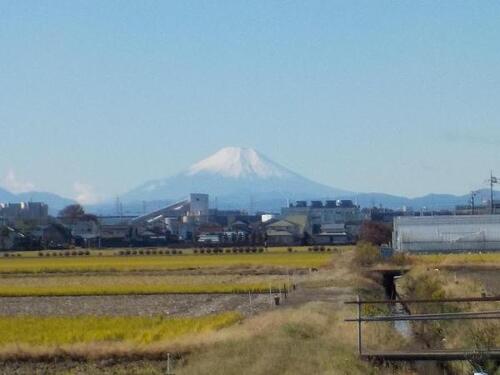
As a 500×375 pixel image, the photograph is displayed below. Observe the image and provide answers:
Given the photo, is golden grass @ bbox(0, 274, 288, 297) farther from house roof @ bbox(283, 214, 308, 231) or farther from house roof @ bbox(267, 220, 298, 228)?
house roof @ bbox(283, 214, 308, 231)

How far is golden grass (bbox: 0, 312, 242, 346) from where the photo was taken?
19.1 m

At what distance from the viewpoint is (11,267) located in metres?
55.8

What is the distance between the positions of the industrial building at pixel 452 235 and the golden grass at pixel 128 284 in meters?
19.2

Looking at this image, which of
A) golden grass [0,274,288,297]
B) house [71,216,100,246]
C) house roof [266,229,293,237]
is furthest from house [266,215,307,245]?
golden grass [0,274,288,297]

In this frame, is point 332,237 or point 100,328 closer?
point 100,328

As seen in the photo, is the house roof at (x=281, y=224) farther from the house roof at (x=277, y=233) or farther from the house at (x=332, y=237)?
the house roof at (x=277, y=233)

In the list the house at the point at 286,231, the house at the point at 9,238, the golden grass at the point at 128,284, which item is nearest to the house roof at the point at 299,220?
the house at the point at 286,231

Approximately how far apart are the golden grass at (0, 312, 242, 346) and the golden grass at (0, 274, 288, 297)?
11.1 m

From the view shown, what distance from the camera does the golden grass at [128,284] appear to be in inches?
1447

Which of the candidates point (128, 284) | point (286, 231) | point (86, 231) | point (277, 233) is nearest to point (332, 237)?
point (286, 231)

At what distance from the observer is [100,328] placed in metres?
21.7

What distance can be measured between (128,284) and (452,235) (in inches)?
1083

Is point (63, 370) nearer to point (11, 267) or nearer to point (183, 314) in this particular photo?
point (183, 314)

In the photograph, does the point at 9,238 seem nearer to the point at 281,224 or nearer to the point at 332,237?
the point at 281,224
